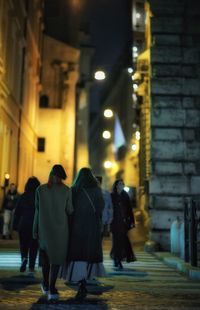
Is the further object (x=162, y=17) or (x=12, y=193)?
(x=12, y=193)

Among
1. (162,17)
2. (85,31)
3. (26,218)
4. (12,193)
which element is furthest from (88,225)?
(85,31)

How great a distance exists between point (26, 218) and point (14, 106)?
52.1 ft

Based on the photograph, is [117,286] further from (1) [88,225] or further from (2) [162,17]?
(2) [162,17]

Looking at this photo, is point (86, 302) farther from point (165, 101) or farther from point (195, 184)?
point (165, 101)

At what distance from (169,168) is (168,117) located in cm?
158

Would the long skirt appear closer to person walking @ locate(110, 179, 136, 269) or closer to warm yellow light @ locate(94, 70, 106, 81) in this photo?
person walking @ locate(110, 179, 136, 269)

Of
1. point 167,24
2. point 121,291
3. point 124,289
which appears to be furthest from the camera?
point 167,24

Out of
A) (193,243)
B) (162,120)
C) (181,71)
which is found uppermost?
(181,71)

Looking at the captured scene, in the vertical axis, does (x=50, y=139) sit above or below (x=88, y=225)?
above

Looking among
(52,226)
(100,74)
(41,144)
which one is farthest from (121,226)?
(41,144)

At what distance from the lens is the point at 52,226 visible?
21.3 ft

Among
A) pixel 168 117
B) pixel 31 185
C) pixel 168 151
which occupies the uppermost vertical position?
pixel 168 117

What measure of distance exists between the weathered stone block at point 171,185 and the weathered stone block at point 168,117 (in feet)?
5.45

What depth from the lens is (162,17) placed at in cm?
1400
